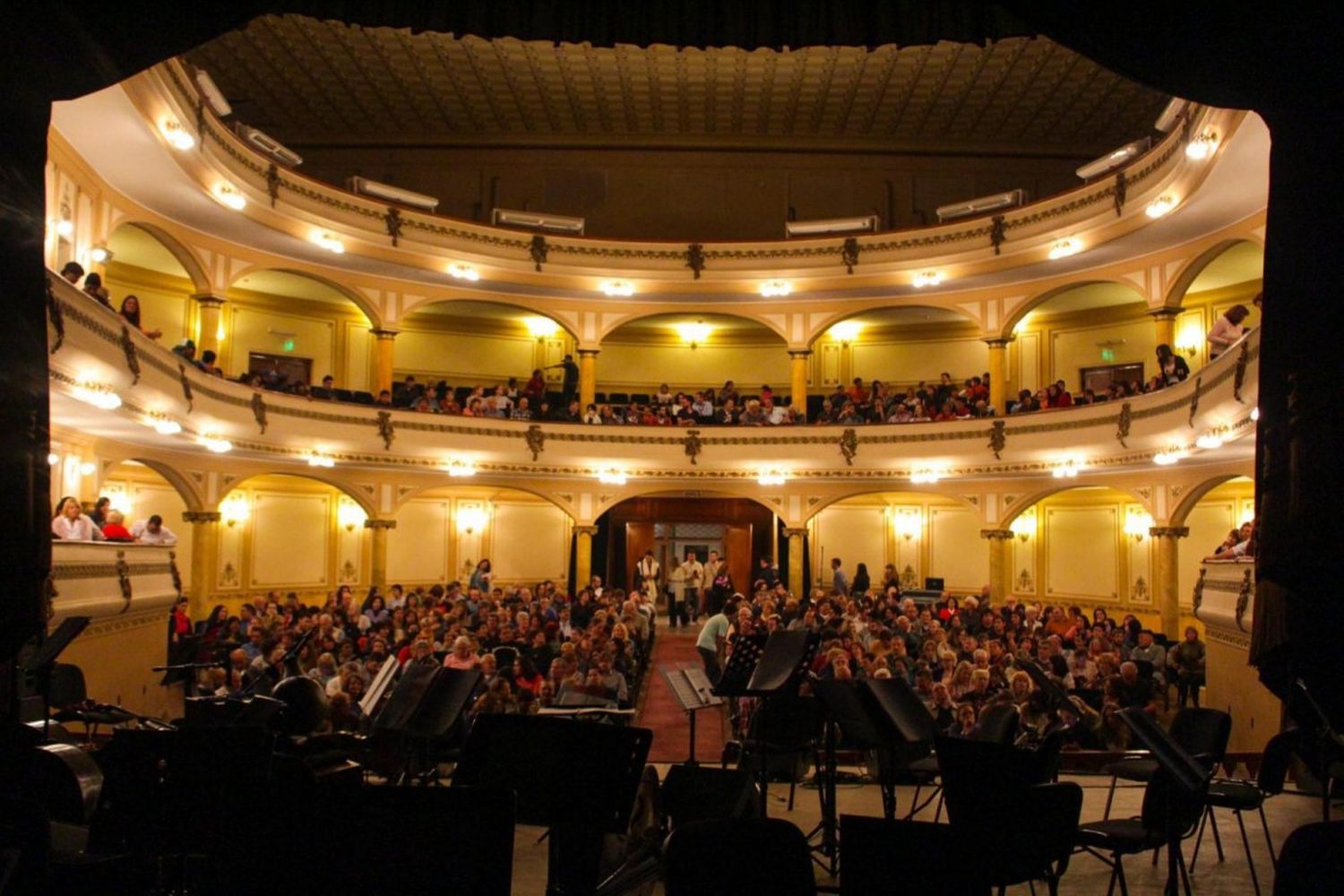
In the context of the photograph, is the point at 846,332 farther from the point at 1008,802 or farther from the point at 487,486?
the point at 1008,802

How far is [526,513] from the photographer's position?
25078 millimetres

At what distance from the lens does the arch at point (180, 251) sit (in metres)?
17.0

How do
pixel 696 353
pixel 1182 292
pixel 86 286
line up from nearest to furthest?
pixel 86 286 → pixel 1182 292 → pixel 696 353

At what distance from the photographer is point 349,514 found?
75.3ft

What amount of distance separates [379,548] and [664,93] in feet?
38.3

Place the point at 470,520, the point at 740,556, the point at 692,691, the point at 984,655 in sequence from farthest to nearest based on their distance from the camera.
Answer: the point at 740,556, the point at 470,520, the point at 984,655, the point at 692,691

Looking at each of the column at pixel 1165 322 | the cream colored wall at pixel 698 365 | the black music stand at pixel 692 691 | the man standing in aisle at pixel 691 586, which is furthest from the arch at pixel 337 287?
the black music stand at pixel 692 691

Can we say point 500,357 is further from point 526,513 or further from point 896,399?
point 896,399

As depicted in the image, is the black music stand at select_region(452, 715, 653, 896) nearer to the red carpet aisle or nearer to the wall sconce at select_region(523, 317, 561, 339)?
the red carpet aisle

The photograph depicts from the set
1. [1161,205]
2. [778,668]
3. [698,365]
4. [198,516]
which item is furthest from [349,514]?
[778,668]

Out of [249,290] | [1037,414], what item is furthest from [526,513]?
[1037,414]

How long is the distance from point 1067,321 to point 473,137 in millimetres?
14378

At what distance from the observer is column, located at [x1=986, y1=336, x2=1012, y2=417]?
21.2 m

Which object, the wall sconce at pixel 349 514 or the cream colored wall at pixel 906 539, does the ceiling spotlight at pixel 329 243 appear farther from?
the cream colored wall at pixel 906 539
